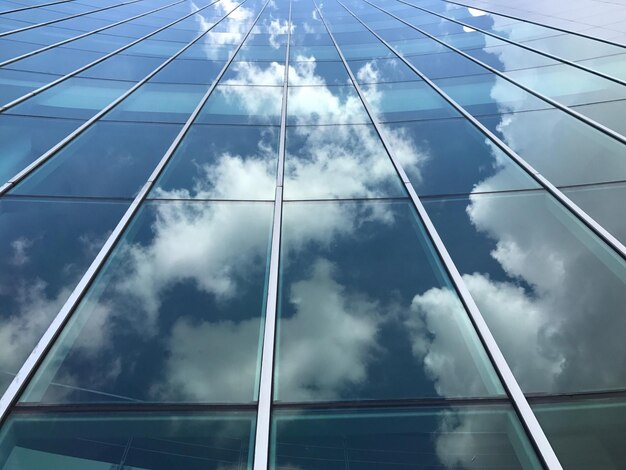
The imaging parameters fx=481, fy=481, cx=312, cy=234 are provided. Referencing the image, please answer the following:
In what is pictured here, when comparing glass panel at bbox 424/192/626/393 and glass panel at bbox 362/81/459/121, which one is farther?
glass panel at bbox 362/81/459/121

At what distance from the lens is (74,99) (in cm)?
1011

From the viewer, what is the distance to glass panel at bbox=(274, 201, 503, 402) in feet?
15.3

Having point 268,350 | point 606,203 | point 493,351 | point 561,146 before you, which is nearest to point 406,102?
point 561,146

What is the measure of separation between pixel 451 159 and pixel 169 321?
5326 mm

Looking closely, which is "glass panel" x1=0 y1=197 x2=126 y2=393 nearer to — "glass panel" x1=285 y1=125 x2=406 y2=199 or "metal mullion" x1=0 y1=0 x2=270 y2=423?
"metal mullion" x1=0 y1=0 x2=270 y2=423

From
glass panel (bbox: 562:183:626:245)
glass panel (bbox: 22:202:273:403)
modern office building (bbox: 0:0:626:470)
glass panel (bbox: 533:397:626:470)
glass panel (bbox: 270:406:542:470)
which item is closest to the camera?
glass panel (bbox: 533:397:626:470)

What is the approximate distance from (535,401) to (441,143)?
17.4 ft

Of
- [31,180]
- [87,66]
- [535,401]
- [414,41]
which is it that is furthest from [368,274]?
[414,41]

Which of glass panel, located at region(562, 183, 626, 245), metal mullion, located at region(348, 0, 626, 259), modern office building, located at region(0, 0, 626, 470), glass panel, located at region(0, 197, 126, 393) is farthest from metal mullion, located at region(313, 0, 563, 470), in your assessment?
glass panel, located at region(0, 197, 126, 393)

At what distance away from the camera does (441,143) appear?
864 cm

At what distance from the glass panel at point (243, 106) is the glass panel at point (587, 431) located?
23.1 ft

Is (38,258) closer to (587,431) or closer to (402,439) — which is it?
(402,439)

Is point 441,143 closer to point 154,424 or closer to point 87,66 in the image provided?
point 154,424

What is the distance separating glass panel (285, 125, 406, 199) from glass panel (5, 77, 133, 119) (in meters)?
4.19
